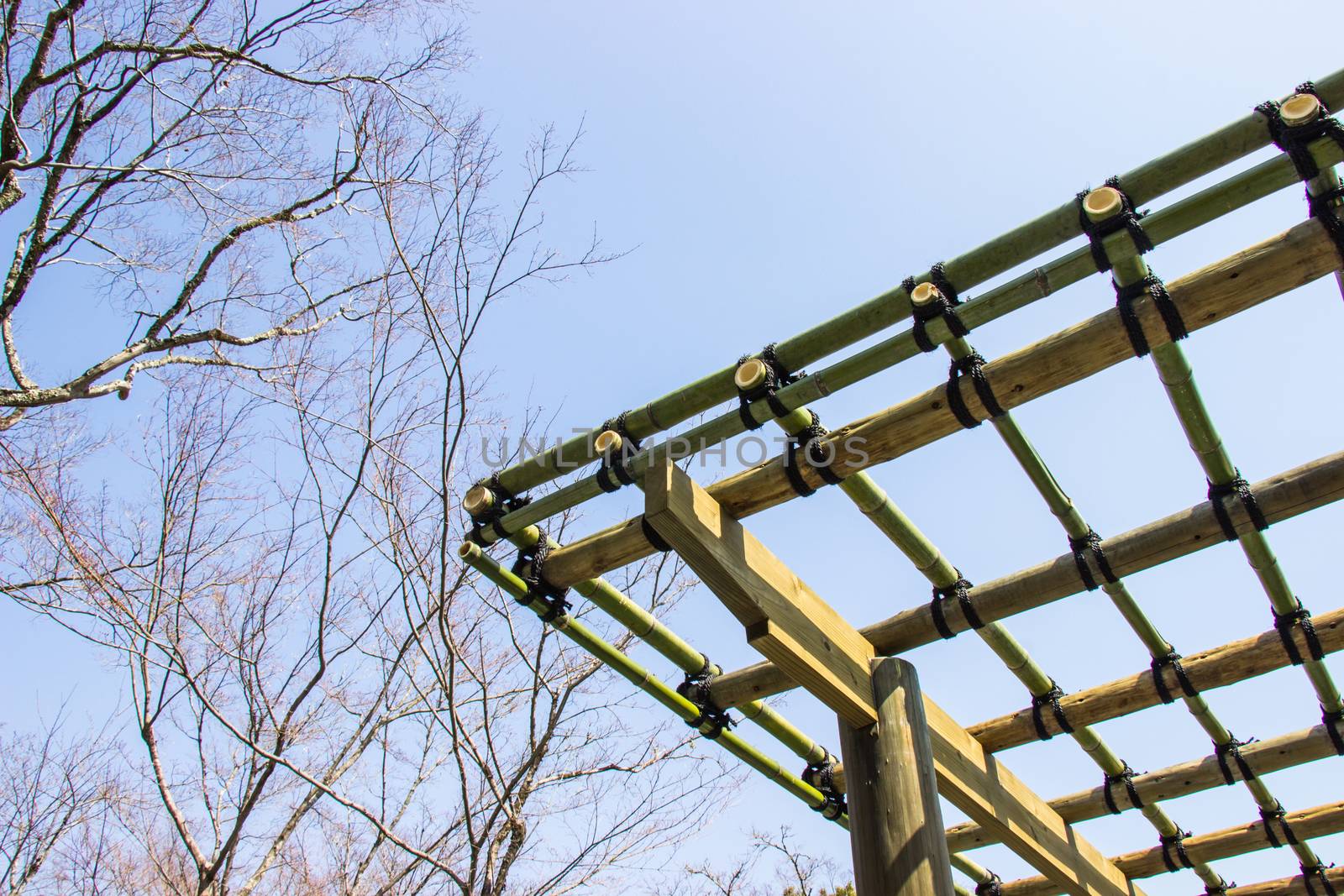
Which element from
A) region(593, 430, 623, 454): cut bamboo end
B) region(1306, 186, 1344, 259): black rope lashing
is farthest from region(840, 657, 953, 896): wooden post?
region(1306, 186, 1344, 259): black rope lashing

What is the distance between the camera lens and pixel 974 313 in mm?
2656

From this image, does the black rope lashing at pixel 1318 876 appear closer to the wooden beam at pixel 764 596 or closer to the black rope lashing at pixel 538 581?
the wooden beam at pixel 764 596

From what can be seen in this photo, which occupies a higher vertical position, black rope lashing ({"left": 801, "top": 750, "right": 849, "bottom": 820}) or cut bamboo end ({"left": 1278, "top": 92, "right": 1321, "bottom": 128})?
cut bamboo end ({"left": 1278, "top": 92, "right": 1321, "bottom": 128})

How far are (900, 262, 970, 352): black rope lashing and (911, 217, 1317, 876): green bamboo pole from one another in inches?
1.2

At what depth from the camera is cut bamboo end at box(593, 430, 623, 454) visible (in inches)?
121

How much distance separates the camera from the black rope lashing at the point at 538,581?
335cm

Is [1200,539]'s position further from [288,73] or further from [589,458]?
[288,73]

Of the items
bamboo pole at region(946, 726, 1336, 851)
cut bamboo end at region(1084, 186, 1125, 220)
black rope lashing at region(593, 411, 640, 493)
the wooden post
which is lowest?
the wooden post

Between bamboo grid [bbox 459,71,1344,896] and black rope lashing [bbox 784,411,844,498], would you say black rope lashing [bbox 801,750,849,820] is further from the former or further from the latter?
black rope lashing [bbox 784,411,844,498]

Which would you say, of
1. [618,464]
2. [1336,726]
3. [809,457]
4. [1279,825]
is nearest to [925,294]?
[809,457]

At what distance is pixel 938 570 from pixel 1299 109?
1909 millimetres

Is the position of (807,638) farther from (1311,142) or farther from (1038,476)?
(1311,142)

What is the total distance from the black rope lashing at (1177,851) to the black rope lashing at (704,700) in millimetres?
2948

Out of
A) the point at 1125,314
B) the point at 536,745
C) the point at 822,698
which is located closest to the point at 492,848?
the point at 536,745
